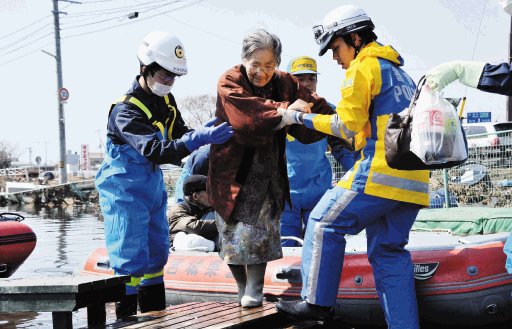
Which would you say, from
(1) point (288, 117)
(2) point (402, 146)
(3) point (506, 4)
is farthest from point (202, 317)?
(3) point (506, 4)

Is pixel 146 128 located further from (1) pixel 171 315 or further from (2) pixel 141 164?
(1) pixel 171 315

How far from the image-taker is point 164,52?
4.58m

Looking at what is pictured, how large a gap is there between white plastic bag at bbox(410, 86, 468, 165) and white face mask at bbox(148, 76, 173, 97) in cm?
177

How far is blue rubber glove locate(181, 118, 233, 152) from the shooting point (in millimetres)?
4242

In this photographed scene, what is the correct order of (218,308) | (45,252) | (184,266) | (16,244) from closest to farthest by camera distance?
(218,308), (184,266), (16,244), (45,252)

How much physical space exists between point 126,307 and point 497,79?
2667mm

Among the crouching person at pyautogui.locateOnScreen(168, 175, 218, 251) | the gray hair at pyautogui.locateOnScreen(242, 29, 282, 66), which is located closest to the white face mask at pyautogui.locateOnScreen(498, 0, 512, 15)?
the gray hair at pyautogui.locateOnScreen(242, 29, 282, 66)

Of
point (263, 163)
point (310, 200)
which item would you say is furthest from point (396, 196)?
point (310, 200)

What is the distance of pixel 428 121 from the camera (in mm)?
3555

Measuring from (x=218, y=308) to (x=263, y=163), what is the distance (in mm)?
989

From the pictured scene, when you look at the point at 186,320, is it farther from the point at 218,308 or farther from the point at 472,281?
the point at 472,281

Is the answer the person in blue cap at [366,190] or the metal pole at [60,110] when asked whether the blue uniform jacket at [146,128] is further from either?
the metal pole at [60,110]

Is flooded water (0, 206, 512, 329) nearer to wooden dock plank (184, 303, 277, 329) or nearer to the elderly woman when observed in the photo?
wooden dock plank (184, 303, 277, 329)

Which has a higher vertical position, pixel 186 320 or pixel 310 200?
pixel 310 200
